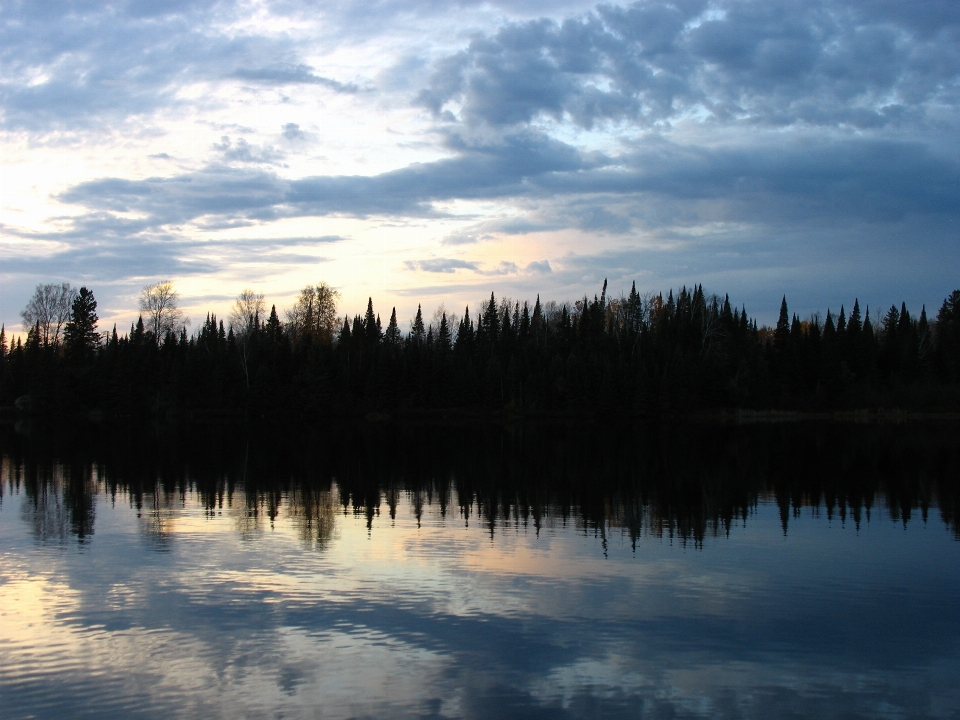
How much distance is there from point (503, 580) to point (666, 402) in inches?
3272

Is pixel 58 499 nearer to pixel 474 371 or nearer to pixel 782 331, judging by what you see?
pixel 474 371

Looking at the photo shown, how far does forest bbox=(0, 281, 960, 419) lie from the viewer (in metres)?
97.2

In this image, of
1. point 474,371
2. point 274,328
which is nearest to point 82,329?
point 274,328

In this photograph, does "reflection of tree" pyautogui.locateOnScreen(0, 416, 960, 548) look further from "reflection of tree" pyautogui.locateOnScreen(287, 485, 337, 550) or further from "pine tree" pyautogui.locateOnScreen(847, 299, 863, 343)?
"pine tree" pyautogui.locateOnScreen(847, 299, 863, 343)

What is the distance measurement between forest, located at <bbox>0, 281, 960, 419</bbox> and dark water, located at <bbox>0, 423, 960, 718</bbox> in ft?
230

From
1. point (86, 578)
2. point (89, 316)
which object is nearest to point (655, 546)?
point (86, 578)

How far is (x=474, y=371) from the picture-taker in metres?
105

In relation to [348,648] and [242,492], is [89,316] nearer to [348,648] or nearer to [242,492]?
[242,492]

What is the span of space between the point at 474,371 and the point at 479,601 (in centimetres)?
9247

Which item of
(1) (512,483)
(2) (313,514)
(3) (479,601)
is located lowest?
(1) (512,483)

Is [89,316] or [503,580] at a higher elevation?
[89,316]

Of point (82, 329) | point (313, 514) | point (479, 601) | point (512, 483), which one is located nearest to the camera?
point (479, 601)

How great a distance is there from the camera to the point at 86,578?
14375 millimetres

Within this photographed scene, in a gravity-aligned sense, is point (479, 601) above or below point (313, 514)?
above
